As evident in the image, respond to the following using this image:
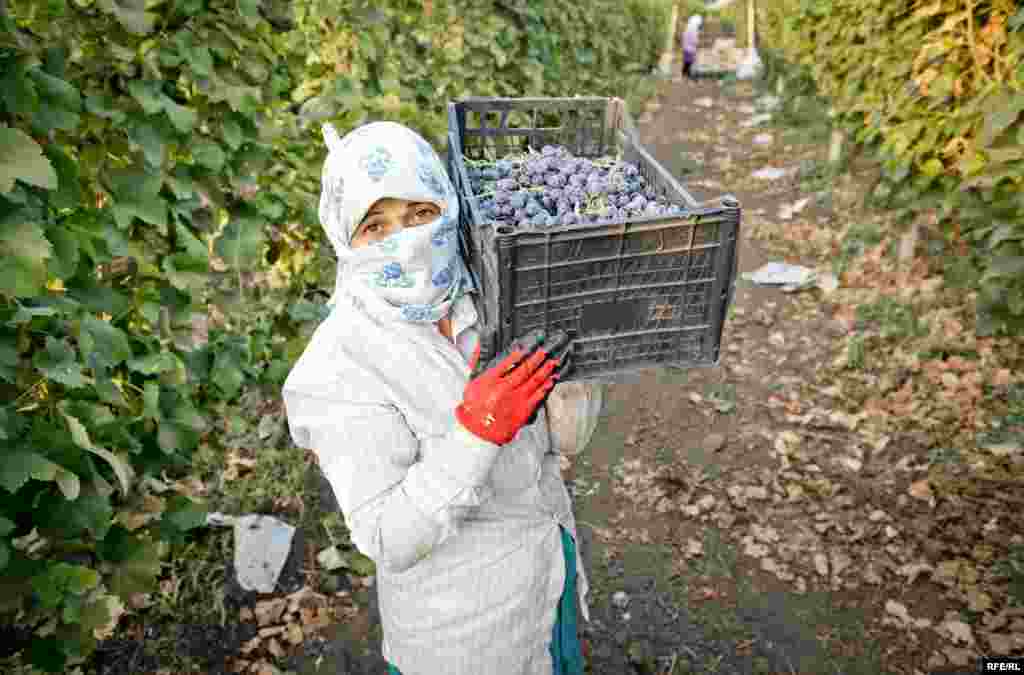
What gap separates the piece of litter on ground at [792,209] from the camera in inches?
316

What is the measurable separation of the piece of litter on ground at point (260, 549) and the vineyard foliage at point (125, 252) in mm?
343

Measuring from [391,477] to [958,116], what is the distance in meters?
4.58

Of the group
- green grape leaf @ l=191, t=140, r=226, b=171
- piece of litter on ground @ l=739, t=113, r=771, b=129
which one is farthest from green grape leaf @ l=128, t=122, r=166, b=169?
piece of litter on ground @ l=739, t=113, r=771, b=129

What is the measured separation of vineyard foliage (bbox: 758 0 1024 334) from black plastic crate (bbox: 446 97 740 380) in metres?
2.38

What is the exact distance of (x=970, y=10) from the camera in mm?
4277

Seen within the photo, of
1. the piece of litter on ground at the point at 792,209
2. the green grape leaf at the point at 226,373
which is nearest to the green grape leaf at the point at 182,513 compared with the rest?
the green grape leaf at the point at 226,373

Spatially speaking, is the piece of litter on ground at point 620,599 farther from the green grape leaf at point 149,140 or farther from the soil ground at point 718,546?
the green grape leaf at point 149,140

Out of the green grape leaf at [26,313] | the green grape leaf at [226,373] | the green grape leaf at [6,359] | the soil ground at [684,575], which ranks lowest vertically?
the soil ground at [684,575]

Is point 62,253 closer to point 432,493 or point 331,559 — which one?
point 432,493

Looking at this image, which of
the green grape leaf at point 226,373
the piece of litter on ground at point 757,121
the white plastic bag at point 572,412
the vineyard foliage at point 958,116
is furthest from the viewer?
the piece of litter on ground at point 757,121

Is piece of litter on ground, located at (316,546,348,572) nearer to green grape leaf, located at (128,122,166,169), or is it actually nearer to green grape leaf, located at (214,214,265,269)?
green grape leaf, located at (214,214,265,269)

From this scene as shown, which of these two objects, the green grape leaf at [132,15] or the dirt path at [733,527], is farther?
the dirt path at [733,527]

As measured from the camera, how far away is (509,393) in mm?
1562

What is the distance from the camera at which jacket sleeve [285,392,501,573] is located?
1.54 m
